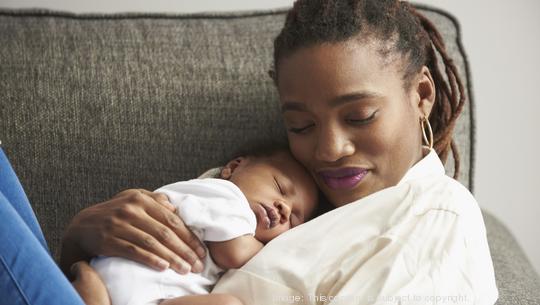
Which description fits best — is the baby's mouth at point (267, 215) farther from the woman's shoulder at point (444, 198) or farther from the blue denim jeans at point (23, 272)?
the blue denim jeans at point (23, 272)

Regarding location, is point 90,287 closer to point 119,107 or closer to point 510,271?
point 119,107

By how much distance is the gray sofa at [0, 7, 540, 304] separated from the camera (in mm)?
1545

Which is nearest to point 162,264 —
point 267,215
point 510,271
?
point 267,215

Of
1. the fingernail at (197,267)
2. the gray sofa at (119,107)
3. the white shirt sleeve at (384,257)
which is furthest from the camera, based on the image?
the gray sofa at (119,107)

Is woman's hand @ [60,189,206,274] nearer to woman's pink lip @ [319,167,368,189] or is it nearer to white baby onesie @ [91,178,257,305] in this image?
white baby onesie @ [91,178,257,305]

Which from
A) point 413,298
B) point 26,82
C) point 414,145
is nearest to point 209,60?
point 26,82

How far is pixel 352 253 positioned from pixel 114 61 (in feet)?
2.39

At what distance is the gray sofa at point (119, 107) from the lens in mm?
1545

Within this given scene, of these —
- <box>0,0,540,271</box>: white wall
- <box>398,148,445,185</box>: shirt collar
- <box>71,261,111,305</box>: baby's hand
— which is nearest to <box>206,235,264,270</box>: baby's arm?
<box>71,261,111,305</box>: baby's hand

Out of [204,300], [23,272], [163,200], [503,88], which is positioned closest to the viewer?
[23,272]

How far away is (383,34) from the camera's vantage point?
1.33m

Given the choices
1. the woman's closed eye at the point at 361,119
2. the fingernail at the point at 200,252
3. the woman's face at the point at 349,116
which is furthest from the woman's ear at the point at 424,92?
the fingernail at the point at 200,252

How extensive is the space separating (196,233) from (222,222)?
65 mm

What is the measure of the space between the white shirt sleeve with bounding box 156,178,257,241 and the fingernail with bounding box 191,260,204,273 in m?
0.04
